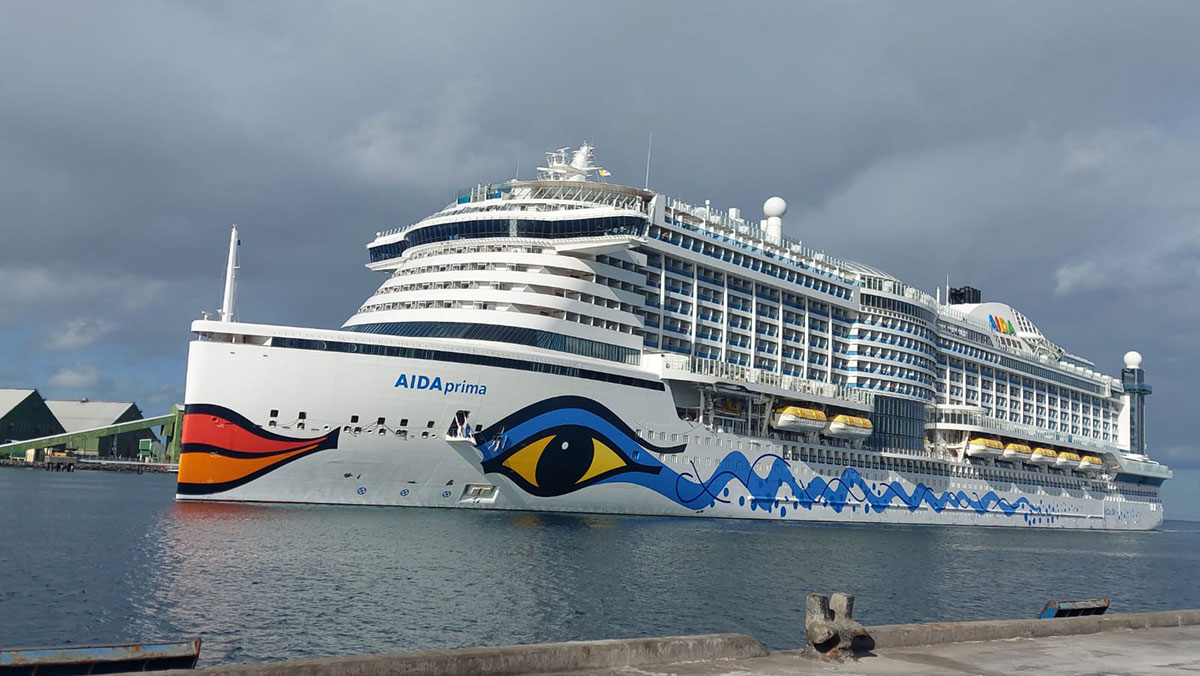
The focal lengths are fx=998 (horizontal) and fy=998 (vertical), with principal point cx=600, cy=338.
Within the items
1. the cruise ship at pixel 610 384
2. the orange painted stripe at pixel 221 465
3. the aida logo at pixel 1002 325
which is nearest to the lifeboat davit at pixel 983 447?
the cruise ship at pixel 610 384

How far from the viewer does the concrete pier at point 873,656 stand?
1080 centimetres

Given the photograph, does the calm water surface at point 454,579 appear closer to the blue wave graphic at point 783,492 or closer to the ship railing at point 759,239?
the blue wave graphic at point 783,492

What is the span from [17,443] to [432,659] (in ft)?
457

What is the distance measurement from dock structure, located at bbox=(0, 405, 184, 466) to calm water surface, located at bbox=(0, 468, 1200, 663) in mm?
91416

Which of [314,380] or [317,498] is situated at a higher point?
[314,380]

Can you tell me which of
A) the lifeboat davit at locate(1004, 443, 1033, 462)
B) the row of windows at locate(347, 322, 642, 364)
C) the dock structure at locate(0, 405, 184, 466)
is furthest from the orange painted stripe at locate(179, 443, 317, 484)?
the dock structure at locate(0, 405, 184, 466)

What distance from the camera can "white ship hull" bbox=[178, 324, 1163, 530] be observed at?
37656 millimetres

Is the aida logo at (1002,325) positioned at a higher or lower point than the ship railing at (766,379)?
higher

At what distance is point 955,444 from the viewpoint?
70875 millimetres

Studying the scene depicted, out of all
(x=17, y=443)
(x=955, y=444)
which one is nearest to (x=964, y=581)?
(x=955, y=444)

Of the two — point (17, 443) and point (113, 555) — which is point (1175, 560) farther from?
point (17, 443)

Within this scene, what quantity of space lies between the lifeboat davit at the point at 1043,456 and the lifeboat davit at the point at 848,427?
2241 cm

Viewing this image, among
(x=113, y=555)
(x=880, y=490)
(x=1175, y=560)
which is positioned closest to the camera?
(x=113, y=555)

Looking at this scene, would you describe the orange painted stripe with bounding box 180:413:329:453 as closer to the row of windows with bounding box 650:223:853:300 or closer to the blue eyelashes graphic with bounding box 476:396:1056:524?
the blue eyelashes graphic with bounding box 476:396:1056:524
